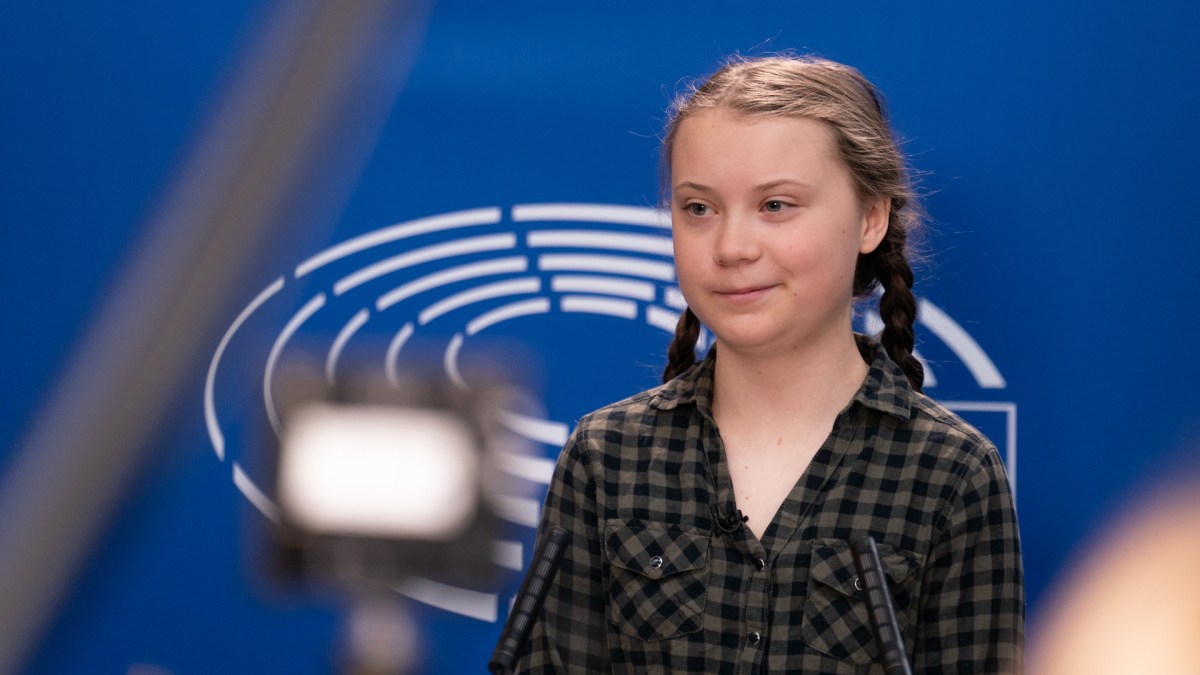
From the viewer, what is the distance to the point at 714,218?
109 cm

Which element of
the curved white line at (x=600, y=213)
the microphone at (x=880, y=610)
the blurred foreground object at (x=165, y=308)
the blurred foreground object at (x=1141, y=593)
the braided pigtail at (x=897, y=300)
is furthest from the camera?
the curved white line at (x=600, y=213)

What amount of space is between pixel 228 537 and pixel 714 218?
2.77 feet

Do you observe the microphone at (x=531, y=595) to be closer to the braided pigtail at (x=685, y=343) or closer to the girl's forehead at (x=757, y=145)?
the girl's forehead at (x=757, y=145)

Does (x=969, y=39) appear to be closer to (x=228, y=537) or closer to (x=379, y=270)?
(x=379, y=270)

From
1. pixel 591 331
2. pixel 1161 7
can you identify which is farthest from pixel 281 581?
pixel 1161 7

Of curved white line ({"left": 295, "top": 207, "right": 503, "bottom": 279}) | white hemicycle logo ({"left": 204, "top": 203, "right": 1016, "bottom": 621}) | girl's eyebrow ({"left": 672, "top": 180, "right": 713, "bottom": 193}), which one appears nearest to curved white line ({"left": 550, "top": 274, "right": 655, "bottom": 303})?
white hemicycle logo ({"left": 204, "top": 203, "right": 1016, "bottom": 621})

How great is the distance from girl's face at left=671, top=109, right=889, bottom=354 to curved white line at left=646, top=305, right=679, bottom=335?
1.67 feet

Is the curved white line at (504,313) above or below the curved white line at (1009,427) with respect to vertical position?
above

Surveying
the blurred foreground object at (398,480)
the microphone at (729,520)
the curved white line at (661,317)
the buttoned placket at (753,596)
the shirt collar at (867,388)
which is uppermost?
the curved white line at (661,317)

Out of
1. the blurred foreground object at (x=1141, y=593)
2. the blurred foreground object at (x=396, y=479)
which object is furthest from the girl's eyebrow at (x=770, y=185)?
the blurred foreground object at (x=396, y=479)

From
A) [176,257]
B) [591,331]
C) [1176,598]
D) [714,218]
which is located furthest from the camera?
[591,331]

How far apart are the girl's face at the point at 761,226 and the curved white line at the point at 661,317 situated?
0.51 metres

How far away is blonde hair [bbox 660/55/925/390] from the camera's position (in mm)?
1117

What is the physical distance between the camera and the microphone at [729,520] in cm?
109
